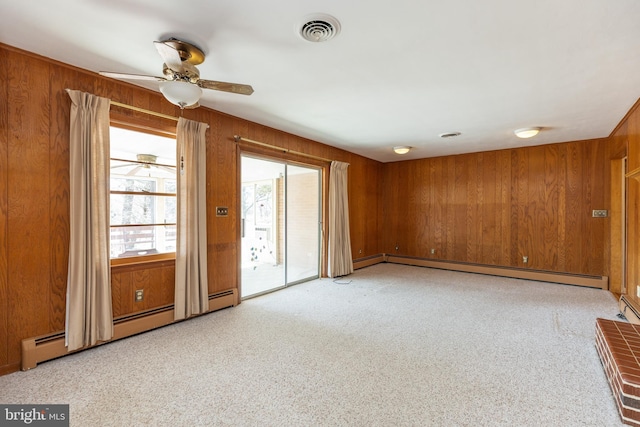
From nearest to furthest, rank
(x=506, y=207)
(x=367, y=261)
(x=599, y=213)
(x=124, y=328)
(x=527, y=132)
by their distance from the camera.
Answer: (x=124, y=328)
(x=527, y=132)
(x=599, y=213)
(x=506, y=207)
(x=367, y=261)

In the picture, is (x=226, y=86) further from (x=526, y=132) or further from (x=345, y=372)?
(x=526, y=132)

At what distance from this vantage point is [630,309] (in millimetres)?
3400

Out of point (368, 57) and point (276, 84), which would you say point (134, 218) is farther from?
point (368, 57)

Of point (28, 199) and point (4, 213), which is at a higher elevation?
point (28, 199)

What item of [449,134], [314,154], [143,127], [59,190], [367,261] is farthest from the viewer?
[367,261]

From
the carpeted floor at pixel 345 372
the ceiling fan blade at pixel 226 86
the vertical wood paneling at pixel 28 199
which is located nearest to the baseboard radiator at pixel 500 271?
the carpeted floor at pixel 345 372

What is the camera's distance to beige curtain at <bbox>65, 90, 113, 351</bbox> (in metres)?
2.53

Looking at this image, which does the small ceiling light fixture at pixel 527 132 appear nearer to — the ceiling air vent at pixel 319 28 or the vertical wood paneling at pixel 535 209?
the vertical wood paneling at pixel 535 209

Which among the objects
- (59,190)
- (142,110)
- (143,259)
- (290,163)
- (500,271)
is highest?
(142,110)

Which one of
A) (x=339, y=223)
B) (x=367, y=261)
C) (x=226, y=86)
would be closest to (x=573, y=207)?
(x=367, y=261)

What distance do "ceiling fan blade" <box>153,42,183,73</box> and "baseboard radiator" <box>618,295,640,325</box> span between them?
508 cm

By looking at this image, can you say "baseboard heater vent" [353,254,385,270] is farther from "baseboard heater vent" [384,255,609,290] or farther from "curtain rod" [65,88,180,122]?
"curtain rod" [65,88,180,122]

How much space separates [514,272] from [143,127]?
659cm

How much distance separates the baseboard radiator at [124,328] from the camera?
2.38 m
